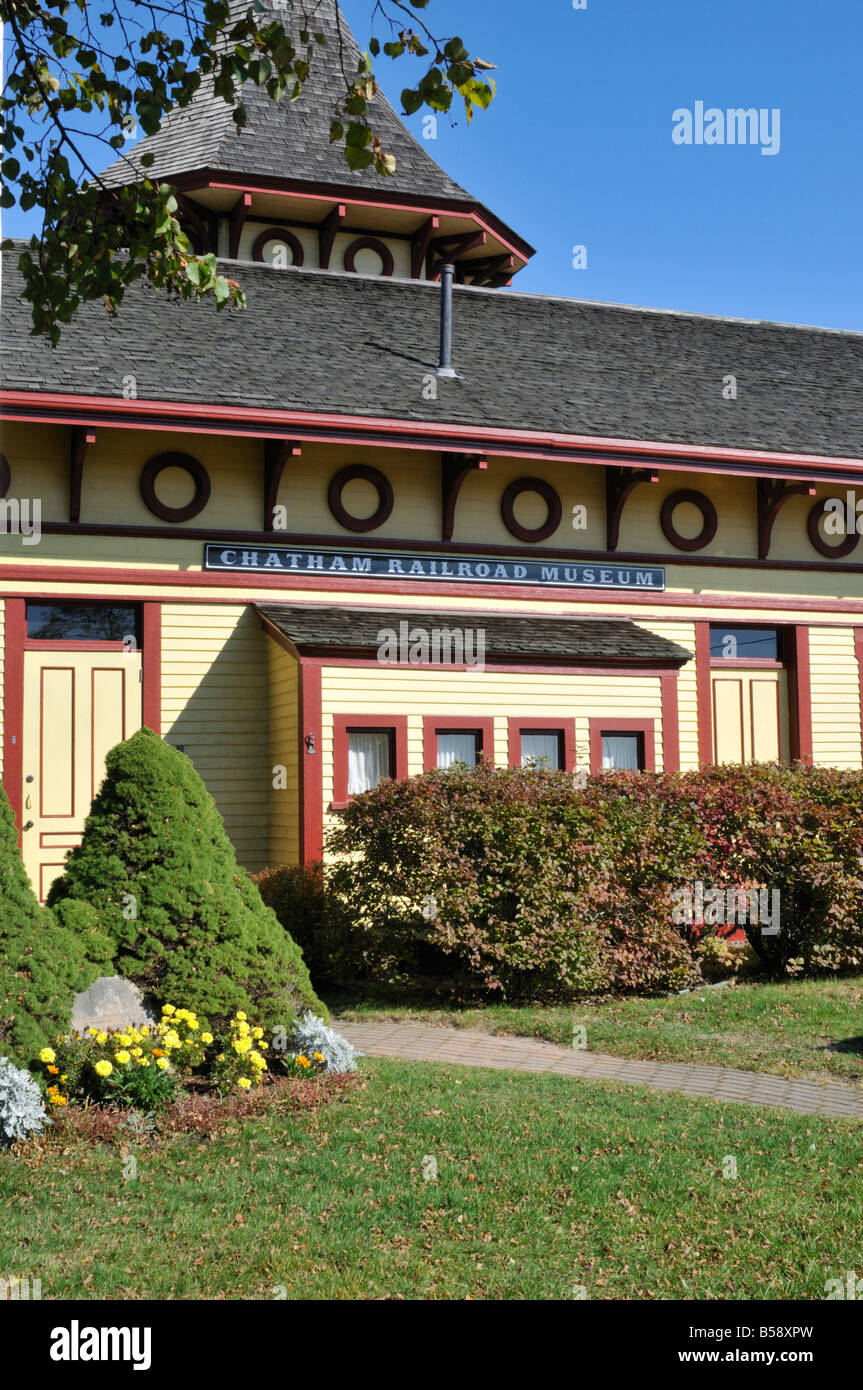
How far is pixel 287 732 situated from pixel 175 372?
421 centimetres

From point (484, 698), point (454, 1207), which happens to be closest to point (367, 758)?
point (484, 698)

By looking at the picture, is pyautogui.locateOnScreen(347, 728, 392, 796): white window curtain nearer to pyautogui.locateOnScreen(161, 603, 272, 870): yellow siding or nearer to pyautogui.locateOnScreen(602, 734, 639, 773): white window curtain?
pyautogui.locateOnScreen(161, 603, 272, 870): yellow siding

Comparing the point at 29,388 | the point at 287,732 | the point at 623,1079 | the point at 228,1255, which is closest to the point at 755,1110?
the point at 623,1079

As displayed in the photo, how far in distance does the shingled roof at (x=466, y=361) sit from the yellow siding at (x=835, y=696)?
2496 millimetres

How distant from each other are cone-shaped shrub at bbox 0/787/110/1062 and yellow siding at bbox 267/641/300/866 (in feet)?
19.1

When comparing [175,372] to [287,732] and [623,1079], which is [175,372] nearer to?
[287,732]

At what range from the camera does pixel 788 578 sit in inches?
660

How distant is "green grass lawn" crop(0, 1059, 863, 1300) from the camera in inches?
191

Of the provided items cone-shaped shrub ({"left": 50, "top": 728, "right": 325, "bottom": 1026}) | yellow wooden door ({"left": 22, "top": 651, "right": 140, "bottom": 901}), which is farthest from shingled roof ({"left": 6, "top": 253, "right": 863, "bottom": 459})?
cone-shaped shrub ({"left": 50, "top": 728, "right": 325, "bottom": 1026})

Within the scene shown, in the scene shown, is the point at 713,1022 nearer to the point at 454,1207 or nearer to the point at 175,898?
the point at 175,898

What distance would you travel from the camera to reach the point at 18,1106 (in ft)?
20.5

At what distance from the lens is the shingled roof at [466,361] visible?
558 inches

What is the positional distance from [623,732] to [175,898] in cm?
769

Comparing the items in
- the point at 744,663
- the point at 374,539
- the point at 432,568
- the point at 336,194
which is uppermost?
the point at 336,194
